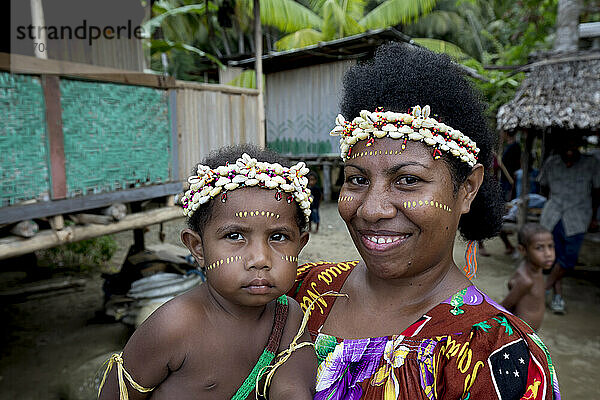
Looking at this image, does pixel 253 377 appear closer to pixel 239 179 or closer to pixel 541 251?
pixel 239 179

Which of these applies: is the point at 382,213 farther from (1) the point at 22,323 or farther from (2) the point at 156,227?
(2) the point at 156,227

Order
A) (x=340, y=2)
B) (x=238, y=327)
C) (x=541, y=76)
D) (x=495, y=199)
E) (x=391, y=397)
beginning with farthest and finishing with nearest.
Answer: (x=340, y=2) → (x=541, y=76) → (x=495, y=199) → (x=238, y=327) → (x=391, y=397)

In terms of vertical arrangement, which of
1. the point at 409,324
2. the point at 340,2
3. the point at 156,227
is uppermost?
the point at 340,2

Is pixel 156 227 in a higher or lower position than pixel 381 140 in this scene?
lower

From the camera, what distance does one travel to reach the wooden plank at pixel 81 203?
3908mm

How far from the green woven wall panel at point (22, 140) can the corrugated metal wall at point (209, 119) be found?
169cm

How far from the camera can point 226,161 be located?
5.59 ft

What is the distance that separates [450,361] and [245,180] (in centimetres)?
87

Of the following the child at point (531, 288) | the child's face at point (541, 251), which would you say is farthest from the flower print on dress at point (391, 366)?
the child's face at point (541, 251)

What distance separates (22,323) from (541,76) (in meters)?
7.87

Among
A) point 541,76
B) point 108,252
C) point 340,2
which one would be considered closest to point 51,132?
point 108,252

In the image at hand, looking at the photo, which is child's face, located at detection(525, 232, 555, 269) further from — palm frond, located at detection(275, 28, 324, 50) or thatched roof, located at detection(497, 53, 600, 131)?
palm frond, located at detection(275, 28, 324, 50)

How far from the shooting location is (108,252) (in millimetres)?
8359

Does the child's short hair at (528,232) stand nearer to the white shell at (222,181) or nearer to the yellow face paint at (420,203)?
the yellow face paint at (420,203)
